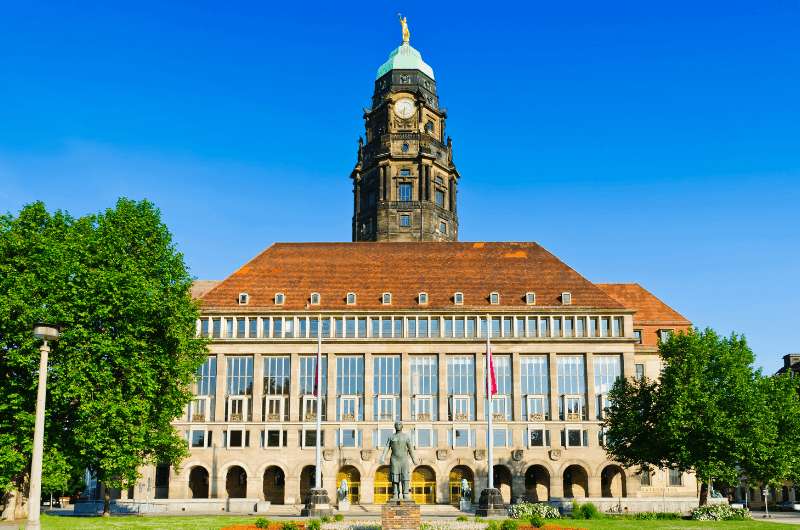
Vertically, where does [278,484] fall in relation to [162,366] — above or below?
below

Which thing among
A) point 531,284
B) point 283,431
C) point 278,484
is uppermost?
point 531,284

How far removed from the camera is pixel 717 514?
4988cm

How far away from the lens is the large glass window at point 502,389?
80.6 m

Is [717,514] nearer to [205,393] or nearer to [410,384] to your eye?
[410,384]

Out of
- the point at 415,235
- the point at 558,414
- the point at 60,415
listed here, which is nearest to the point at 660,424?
the point at 558,414

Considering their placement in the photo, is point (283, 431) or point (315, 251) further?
point (315, 251)

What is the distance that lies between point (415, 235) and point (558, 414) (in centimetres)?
3267

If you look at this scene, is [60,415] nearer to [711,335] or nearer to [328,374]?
[328,374]

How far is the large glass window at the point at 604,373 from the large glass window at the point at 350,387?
2333cm

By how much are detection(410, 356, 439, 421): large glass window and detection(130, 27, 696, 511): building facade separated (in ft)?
0.46

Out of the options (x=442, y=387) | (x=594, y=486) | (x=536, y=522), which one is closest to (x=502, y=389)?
(x=442, y=387)

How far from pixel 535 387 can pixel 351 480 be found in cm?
2034

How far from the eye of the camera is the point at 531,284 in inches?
3342

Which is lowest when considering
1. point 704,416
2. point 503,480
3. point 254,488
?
point 254,488
